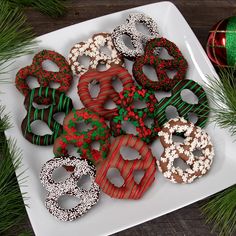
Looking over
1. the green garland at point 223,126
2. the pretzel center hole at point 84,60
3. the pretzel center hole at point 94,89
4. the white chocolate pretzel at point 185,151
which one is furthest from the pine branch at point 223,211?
the pretzel center hole at point 84,60

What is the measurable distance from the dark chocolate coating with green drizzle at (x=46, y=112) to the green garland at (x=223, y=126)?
0.48 meters

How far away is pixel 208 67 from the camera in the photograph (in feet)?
5.44

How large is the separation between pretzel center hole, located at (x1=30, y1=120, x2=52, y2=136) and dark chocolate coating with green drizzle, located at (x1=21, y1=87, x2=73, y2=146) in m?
0.04

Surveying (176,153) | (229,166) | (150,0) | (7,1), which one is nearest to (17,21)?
(7,1)

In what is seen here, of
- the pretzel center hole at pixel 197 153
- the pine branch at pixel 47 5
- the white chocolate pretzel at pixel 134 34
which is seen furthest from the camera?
the pine branch at pixel 47 5

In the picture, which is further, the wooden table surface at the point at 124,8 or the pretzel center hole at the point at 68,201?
the wooden table surface at the point at 124,8

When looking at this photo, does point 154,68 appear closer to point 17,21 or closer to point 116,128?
point 116,128

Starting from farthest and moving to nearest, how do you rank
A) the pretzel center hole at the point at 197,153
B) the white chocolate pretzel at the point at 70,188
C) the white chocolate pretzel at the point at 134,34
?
the white chocolate pretzel at the point at 134,34 < the pretzel center hole at the point at 197,153 < the white chocolate pretzel at the point at 70,188

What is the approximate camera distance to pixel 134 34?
1688 millimetres

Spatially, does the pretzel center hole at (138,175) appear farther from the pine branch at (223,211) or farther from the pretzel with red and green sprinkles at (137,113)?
the pine branch at (223,211)

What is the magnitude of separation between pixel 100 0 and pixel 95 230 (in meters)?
0.94

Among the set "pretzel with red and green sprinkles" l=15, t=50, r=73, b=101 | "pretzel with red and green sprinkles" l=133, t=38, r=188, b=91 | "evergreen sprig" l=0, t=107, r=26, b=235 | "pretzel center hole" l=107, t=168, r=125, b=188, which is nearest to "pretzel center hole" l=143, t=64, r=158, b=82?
"pretzel with red and green sprinkles" l=133, t=38, r=188, b=91

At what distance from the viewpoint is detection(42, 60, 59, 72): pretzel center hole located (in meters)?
1.70

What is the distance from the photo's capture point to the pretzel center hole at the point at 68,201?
1.50 meters
